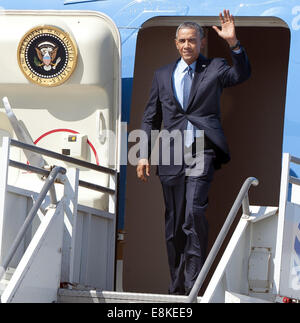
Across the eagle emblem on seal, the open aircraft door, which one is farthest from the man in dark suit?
the eagle emblem on seal

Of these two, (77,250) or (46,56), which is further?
(46,56)

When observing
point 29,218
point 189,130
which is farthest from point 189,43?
point 29,218

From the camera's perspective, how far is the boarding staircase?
271 inches

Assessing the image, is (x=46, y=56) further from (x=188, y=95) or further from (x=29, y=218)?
(x=29, y=218)

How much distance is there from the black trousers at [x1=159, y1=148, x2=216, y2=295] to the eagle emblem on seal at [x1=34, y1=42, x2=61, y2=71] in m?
1.47

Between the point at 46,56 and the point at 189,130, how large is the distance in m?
1.52

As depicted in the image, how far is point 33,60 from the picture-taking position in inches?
337

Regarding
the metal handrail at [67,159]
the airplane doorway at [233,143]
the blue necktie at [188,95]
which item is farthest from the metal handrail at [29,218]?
the airplane doorway at [233,143]

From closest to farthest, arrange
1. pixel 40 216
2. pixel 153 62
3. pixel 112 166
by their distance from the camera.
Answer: pixel 40 216 < pixel 112 166 < pixel 153 62

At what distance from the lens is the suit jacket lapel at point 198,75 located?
7906mm

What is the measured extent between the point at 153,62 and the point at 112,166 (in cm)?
135

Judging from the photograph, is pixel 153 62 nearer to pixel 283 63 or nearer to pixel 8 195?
pixel 283 63

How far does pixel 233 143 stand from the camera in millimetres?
9930
